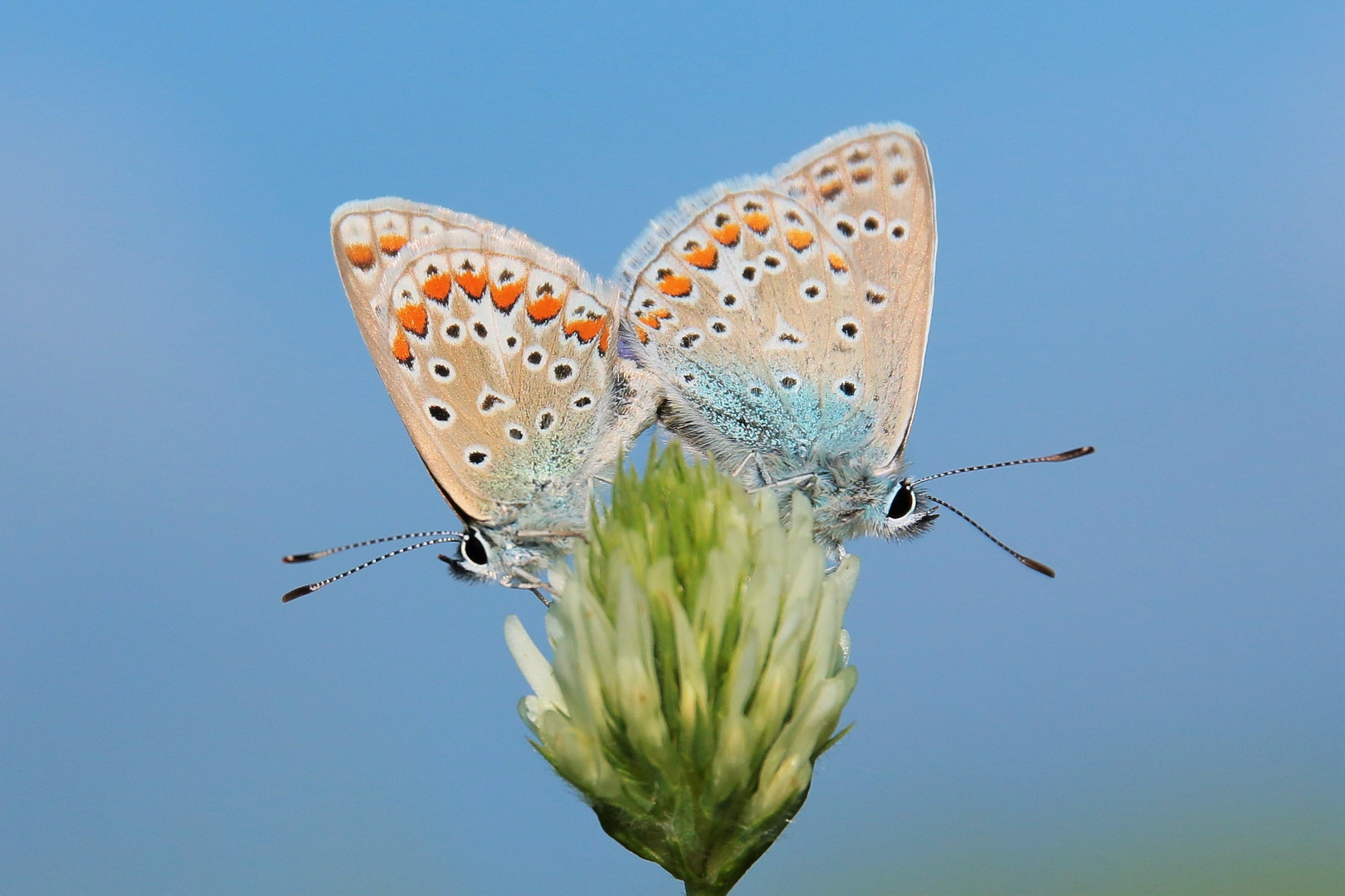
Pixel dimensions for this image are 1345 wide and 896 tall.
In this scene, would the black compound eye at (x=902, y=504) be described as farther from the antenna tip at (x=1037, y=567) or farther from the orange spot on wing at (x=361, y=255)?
the orange spot on wing at (x=361, y=255)

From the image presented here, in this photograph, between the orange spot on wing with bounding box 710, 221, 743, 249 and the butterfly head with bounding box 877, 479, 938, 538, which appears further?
the orange spot on wing with bounding box 710, 221, 743, 249

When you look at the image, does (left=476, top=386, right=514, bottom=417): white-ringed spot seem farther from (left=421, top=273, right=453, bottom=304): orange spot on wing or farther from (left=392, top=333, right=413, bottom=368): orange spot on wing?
(left=421, top=273, right=453, bottom=304): orange spot on wing

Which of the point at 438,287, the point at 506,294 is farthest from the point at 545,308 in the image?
the point at 438,287

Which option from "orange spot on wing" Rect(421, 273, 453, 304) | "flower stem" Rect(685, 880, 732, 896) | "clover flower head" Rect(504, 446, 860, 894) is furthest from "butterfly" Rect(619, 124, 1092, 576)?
"flower stem" Rect(685, 880, 732, 896)

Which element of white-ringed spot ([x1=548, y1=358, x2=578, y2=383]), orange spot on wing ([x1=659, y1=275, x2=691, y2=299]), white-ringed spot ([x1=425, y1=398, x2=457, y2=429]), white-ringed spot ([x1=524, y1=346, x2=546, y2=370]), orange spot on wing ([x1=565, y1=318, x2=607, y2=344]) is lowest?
white-ringed spot ([x1=425, y1=398, x2=457, y2=429])

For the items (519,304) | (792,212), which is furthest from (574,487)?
(792,212)

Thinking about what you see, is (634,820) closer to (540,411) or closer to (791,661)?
(791,661)

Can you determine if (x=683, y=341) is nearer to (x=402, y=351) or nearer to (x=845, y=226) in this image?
(x=845, y=226)
